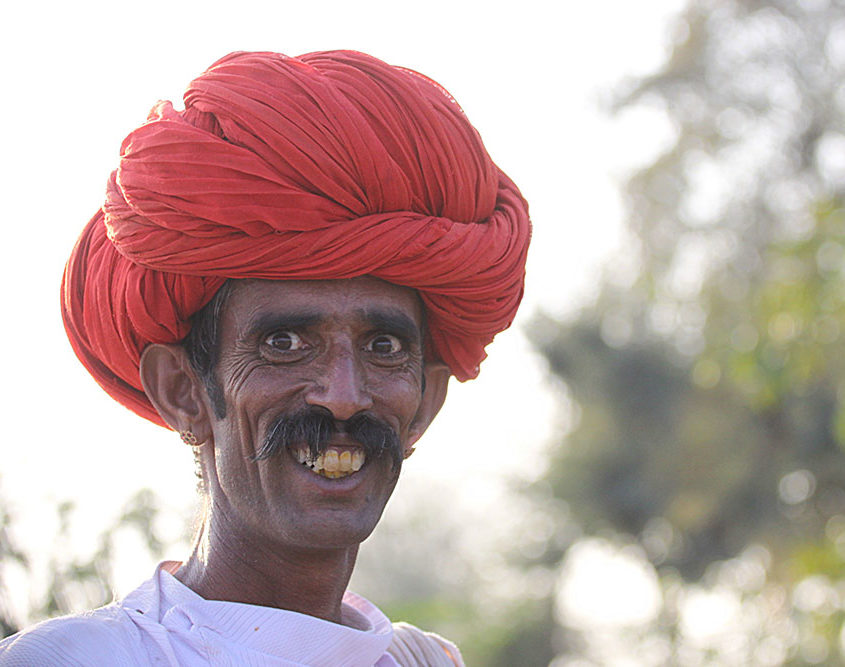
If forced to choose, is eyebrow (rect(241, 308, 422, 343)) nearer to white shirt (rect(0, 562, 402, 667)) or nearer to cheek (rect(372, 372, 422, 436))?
cheek (rect(372, 372, 422, 436))

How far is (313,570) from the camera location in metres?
2.62

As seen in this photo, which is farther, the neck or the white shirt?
the neck

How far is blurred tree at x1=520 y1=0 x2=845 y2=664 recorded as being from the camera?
19.1 metres

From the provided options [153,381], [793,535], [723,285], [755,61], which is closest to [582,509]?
[793,535]

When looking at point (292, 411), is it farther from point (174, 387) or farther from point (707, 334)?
point (707, 334)

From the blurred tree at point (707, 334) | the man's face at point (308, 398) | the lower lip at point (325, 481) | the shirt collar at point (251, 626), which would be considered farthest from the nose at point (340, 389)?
the blurred tree at point (707, 334)

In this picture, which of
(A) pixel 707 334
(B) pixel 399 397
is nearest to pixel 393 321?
(B) pixel 399 397

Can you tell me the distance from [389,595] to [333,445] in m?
44.3

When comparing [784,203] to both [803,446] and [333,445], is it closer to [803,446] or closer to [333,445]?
[803,446]

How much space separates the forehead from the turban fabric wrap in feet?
0.11

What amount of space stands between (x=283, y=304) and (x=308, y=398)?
0.20 metres

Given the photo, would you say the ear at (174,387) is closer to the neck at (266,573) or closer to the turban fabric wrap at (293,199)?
the turban fabric wrap at (293,199)

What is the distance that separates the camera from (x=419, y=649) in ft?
9.56

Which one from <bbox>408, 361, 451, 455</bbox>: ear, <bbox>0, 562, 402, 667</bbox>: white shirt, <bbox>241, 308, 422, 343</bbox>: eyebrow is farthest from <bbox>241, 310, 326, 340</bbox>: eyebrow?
<bbox>0, 562, 402, 667</bbox>: white shirt
